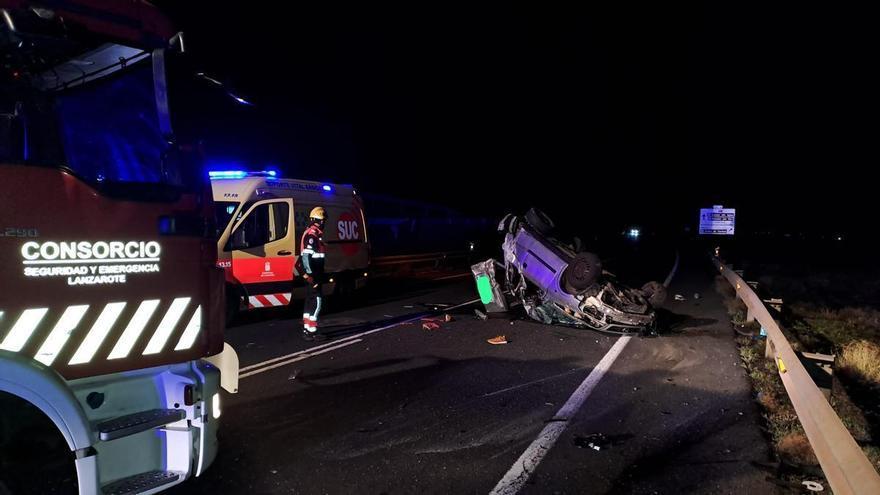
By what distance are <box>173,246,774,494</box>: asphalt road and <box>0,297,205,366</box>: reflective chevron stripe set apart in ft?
3.83

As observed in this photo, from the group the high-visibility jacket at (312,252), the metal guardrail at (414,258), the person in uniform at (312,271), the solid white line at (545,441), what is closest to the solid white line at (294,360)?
the person in uniform at (312,271)

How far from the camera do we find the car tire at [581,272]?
8.48m

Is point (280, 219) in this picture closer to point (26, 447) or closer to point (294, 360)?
point (294, 360)

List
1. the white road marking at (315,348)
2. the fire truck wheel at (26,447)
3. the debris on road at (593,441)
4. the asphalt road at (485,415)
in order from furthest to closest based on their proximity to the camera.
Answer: the white road marking at (315,348) → the debris on road at (593,441) → the asphalt road at (485,415) → the fire truck wheel at (26,447)

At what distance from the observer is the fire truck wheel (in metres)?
2.71

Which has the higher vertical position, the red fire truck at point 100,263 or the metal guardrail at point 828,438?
the red fire truck at point 100,263

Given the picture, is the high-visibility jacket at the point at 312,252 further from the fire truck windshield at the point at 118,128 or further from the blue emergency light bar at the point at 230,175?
the fire truck windshield at the point at 118,128

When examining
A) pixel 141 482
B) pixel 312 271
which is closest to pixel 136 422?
pixel 141 482

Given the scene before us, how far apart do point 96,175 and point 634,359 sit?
6045 mm

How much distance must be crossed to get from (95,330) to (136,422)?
508 mm

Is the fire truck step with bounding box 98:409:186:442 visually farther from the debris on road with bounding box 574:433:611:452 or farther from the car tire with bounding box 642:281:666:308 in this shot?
the car tire with bounding box 642:281:666:308

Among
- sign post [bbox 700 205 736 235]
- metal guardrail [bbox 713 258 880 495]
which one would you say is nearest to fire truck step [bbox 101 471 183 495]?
metal guardrail [bbox 713 258 880 495]

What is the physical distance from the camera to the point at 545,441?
445 cm

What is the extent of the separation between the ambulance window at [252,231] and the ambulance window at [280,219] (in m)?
0.11
